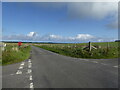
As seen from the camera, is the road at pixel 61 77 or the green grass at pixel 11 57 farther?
the green grass at pixel 11 57

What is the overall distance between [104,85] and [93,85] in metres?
0.48

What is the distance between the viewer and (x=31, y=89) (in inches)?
161

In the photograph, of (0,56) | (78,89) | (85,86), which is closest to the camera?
(78,89)

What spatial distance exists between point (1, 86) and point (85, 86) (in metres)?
3.58

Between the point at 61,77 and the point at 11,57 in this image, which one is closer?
the point at 61,77

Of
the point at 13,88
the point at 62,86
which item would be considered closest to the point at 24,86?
the point at 13,88

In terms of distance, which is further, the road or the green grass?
the green grass

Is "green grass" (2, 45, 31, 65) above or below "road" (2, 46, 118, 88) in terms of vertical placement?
above

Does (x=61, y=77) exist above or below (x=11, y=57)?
below

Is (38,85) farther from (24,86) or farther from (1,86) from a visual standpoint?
(1,86)

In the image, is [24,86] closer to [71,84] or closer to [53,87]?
A: [53,87]

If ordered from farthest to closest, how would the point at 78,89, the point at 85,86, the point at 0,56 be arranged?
the point at 0,56 → the point at 85,86 → the point at 78,89

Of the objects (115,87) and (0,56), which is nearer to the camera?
(115,87)

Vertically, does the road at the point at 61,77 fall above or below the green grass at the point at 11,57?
below
